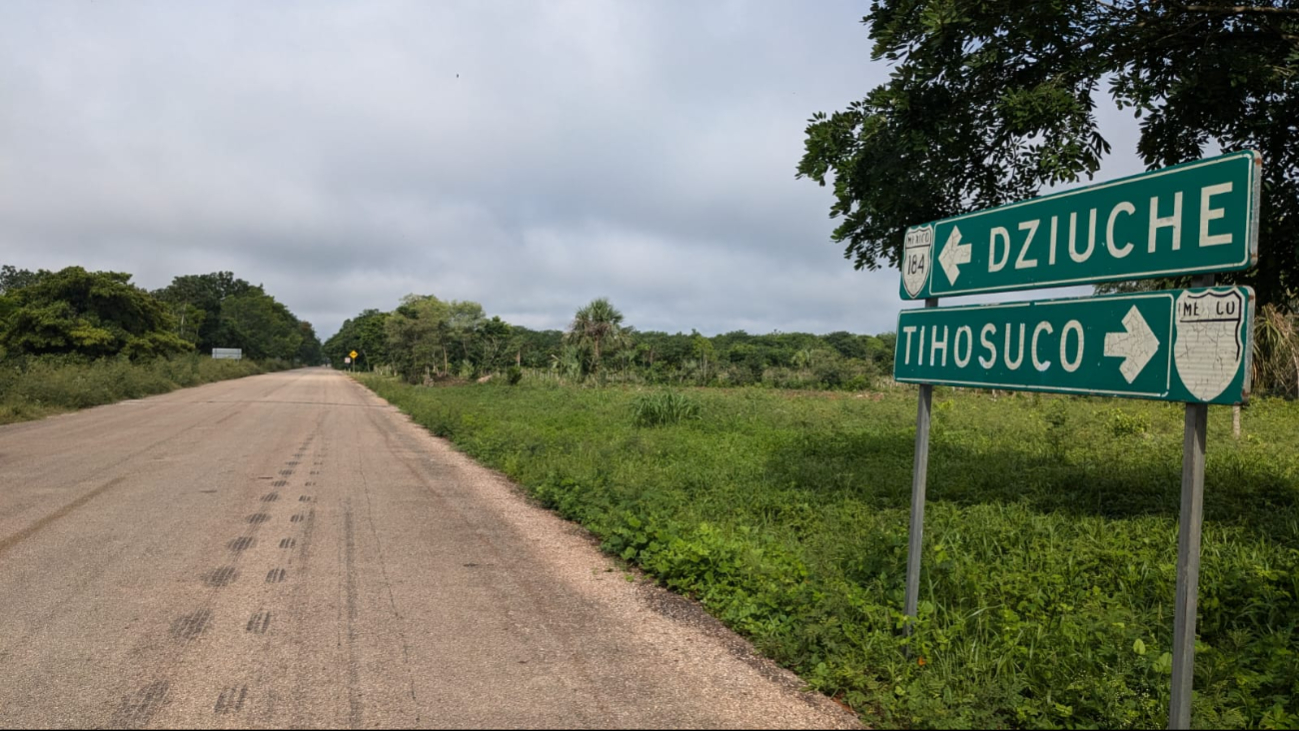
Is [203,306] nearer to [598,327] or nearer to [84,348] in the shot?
[84,348]

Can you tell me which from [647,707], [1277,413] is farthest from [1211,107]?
[1277,413]

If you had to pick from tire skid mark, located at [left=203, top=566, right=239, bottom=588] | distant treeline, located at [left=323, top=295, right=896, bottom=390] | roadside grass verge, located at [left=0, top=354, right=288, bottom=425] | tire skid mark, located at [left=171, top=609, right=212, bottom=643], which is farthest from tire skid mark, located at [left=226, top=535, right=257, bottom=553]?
distant treeline, located at [left=323, top=295, right=896, bottom=390]

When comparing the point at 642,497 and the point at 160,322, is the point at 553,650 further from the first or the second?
the point at 160,322

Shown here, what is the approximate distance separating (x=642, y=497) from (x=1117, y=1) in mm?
6123

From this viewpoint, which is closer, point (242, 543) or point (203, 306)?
point (242, 543)

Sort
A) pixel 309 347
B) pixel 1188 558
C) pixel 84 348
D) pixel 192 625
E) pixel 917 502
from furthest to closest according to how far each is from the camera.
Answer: pixel 309 347
pixel 84 348
pixel 192 625
pixel 917 502
pixel 1188 558

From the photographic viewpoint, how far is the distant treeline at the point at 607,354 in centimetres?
3562

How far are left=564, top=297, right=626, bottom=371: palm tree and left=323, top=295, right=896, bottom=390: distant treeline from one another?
1.9 inches

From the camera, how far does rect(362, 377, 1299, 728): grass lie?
346 cm

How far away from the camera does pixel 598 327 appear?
116ft

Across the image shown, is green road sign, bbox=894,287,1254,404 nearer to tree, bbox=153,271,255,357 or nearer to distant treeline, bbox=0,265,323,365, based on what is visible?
distant treeline, bbox=0,265,323,365

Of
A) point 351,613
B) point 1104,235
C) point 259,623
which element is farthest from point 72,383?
point 1104,235

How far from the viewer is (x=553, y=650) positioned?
12.7 feet

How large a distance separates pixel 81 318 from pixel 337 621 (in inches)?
1390
